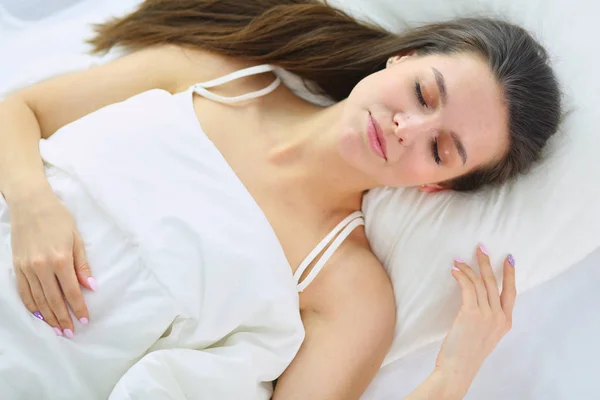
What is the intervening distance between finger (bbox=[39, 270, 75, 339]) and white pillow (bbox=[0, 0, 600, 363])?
0.51 meters

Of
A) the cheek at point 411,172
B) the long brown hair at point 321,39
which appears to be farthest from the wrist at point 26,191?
the cheek at point 411,172

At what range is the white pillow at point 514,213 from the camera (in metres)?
1.21

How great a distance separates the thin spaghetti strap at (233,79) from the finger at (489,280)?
58cm

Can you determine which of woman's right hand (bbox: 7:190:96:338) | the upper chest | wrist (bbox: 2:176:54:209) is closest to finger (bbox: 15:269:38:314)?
woman's right hand (bbox: 7:190:96:338)

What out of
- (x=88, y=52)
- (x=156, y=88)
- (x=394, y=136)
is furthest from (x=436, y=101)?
(x=88, y=52)

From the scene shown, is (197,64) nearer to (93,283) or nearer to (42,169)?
(42,169)

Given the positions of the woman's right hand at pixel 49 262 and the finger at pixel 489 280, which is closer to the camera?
the woman's right hand at pixel 49 262

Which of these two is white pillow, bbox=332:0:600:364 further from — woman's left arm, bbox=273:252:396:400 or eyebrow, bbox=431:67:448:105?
eyebrow, bbox=431:67:448:105

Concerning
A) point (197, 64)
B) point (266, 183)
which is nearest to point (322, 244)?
point (266, 183)

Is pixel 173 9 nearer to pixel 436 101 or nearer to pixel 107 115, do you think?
pixel 107 115

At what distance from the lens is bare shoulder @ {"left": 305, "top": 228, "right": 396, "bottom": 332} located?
117cm

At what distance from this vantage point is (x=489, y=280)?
1164 millimetres

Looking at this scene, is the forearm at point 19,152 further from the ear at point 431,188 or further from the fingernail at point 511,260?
the fingernail at point 511,260

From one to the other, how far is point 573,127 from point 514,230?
0.24m
